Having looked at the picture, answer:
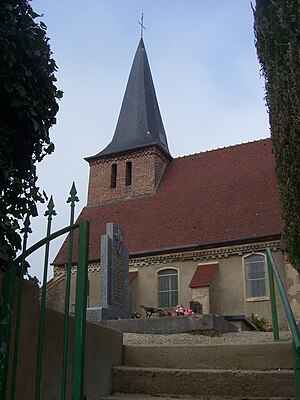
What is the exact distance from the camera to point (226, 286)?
20.2 meters

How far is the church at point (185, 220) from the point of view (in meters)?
19.9

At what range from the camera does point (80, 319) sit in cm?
302

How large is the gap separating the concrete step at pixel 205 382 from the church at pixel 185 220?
41.0ft

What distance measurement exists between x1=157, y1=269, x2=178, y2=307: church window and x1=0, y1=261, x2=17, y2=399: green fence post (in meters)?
18.9

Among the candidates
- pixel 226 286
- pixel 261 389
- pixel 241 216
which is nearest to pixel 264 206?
pixel 241 216

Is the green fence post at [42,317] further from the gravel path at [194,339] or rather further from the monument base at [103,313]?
the monument base at [103,313]

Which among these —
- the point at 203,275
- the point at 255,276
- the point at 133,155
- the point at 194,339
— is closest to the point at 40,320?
the point at 194,339

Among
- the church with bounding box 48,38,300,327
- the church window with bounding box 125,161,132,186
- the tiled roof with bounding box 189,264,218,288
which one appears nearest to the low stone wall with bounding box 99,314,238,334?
the church with bounding box 48,38,300,327

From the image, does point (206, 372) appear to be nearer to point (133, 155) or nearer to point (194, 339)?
point (194, 339)

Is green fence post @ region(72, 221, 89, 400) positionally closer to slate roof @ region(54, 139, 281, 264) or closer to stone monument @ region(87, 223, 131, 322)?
stone monument @ region(87, 223, 131, 322)

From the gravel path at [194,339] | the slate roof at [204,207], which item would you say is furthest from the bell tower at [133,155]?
the gravel path at [194,339]

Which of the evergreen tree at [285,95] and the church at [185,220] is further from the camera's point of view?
the church at [185,220]

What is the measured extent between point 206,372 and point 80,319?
7.21 ft

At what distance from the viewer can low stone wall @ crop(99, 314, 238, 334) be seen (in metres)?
8.86
